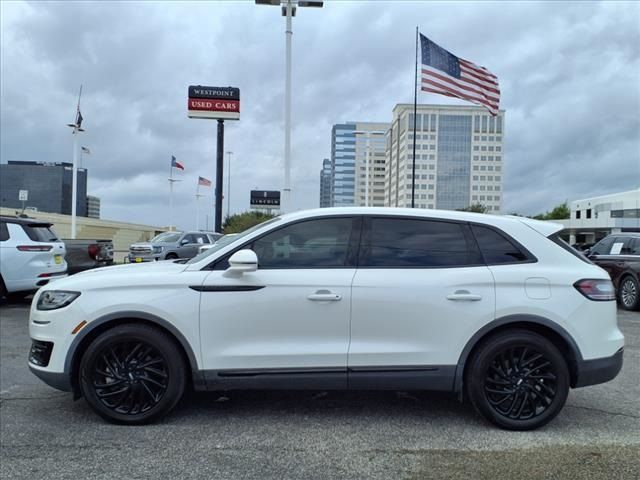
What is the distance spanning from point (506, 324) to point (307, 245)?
160cm

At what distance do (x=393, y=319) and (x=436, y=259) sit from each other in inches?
23.1

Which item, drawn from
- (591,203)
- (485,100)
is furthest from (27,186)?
(591,203)

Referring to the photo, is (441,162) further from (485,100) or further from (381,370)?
(381,370)

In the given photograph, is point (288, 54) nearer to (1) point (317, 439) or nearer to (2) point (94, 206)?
(1) point (317, 439)

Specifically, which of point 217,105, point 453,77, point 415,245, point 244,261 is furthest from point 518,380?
point 217,105

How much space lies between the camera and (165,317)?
11.7 ft

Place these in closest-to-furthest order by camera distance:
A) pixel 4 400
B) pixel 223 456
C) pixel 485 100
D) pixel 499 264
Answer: pixel 223 456, pixel 499 264, pixel 4 400, pixel 485 100

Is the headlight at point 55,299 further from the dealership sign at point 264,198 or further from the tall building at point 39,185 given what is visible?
the tall building at point 39,185

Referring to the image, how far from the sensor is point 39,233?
911 centimetres

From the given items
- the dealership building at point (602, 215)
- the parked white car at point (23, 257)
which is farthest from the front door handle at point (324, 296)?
the dealership building at point (602, 215)

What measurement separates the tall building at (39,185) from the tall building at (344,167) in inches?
1687

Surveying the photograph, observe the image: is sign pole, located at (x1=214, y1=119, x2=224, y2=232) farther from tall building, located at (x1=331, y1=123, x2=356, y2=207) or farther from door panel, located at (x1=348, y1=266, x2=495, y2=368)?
tall building, located at (x1=331, y1=123, x2=356, y2=207)

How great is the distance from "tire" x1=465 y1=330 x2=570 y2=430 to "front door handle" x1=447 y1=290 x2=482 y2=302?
0.33 meters

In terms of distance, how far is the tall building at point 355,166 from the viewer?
72.8m
